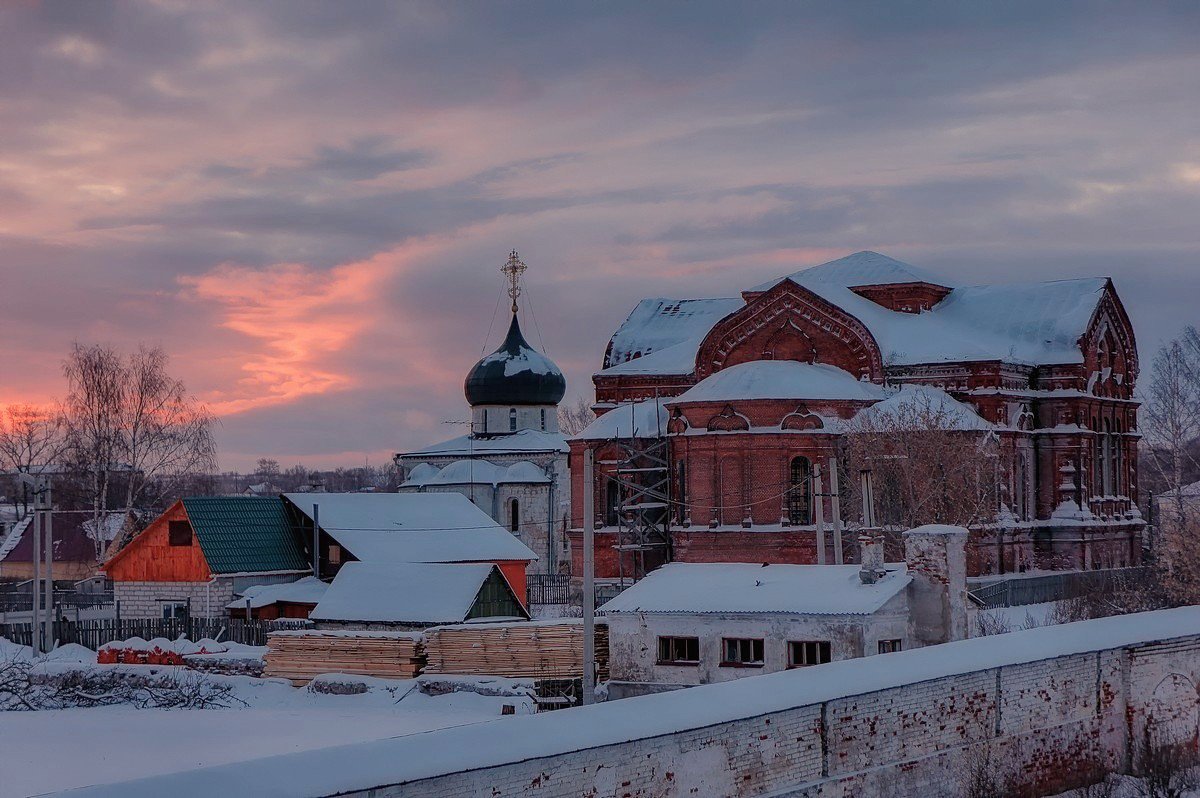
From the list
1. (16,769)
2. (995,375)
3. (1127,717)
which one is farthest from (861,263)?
(16,769)

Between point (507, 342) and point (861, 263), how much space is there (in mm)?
19221

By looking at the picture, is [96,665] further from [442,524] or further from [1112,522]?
[1112,522]

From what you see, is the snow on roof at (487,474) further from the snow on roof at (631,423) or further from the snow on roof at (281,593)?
the snow on roof at (281,593)

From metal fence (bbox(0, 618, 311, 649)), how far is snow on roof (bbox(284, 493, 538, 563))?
4.14 meters

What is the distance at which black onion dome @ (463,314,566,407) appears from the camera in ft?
201

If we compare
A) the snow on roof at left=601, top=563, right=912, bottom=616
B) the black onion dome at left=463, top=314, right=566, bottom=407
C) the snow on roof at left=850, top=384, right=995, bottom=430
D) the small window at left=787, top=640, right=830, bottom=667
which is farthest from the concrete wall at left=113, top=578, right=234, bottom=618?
the black onion dome at left=463, top=314, right=566, bottom=407

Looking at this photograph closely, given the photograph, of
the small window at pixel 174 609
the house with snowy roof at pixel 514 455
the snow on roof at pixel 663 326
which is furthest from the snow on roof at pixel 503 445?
the small window at pixel 174 609

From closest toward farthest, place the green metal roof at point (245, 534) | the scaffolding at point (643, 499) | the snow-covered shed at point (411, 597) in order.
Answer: the snow-covered shed at point (411, 597) → the green metal roof at point (245, 534) → the scaffolding at point (643, 499)

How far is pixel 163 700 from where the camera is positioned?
85.4 ft

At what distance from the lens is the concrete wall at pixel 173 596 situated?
34.8 metres

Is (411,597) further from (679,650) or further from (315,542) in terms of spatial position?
(679,650)

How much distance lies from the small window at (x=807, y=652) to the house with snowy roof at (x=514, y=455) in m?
34.1

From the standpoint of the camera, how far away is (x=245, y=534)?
118 feet

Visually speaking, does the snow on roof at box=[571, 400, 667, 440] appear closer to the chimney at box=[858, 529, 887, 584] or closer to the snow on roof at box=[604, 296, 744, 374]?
the snow on roof at box=[604, 296, 744, 374]
